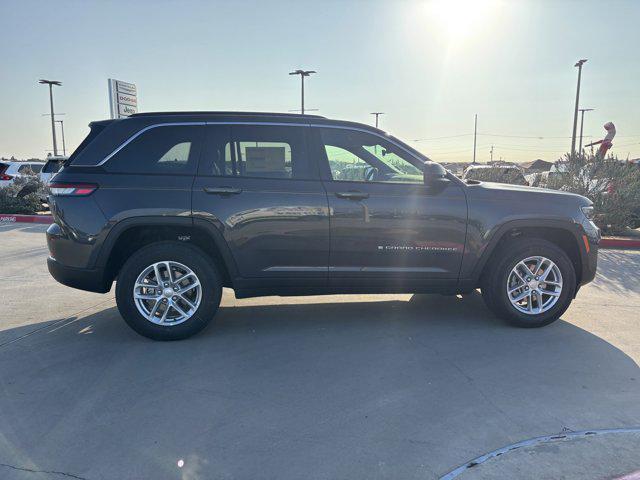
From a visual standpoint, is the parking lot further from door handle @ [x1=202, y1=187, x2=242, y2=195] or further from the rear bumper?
door handle @ [x1=202, y1=187, x2=242, y2=195]

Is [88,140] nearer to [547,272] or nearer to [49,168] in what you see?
[547,272]

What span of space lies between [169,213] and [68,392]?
156cm

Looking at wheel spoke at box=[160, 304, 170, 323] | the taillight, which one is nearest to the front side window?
wheel spoke at box=[160, 304, 170, 323]

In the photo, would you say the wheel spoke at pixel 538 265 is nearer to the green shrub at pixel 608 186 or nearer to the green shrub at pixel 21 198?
the green shrub at pixel 608 186

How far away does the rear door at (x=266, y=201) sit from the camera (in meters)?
4.09

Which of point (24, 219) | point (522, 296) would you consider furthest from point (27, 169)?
point (522, 296)

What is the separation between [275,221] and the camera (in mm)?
4133

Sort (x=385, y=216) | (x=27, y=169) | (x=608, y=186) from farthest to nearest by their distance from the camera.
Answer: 1. (x=27, y=169)
2. (x=608, y=186)
3. (x=385, y=216)

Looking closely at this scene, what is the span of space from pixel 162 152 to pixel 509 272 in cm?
336

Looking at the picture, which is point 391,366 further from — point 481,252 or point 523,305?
point 523,305

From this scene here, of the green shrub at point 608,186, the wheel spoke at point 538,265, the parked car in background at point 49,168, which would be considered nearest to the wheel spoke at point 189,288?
the wheel spoke at point 538,265

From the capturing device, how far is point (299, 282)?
14.1 feet

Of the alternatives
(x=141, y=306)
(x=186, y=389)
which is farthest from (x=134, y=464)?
(x=141, y=306)

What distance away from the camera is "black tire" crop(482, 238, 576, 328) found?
14.6ft
